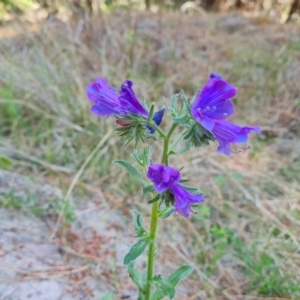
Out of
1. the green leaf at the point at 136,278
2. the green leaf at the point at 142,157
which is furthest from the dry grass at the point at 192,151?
the green leaf at the point at 142,157

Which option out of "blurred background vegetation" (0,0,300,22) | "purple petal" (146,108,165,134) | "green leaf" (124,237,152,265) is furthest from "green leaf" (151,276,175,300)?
"blurred background vegetation" (0,0,300,22)

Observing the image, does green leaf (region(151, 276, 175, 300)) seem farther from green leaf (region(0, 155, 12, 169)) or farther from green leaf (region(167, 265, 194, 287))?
green leaf (region(0, 155, 12, 169))

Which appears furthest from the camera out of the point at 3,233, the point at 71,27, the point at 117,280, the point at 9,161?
the point at 71,27

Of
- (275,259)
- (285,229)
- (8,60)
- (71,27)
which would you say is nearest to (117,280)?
(275,259)

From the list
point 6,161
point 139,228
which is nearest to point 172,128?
point 139,228

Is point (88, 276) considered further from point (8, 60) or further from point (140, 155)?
point (8, 60)
